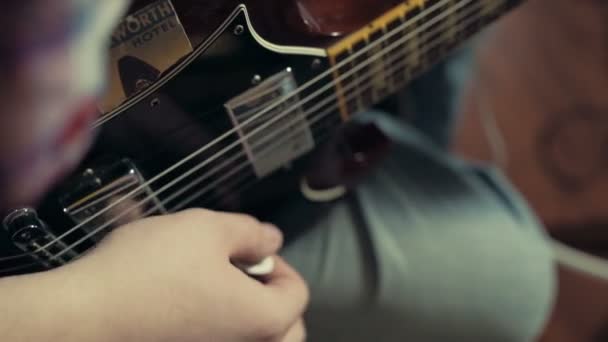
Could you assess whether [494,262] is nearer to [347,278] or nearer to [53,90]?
[347,278]

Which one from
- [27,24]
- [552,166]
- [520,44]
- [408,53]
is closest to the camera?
[27,24]

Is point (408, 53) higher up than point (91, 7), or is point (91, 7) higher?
point (91, 7)

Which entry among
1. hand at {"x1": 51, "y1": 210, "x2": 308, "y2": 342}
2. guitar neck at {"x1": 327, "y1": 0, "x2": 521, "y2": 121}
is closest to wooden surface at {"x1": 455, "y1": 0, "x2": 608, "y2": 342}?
guitar neck at {"x1": 327, "y1": 0, "x2": 521, "y2": 121}

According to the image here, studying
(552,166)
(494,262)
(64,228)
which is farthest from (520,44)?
(64,228)

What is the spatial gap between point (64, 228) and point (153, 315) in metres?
0.10

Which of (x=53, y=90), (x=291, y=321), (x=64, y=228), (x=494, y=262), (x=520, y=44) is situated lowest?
(x=520, y=44)

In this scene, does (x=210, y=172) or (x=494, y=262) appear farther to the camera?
(x=494, y=262)

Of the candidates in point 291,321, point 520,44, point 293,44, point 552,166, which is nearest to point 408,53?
point 293,44

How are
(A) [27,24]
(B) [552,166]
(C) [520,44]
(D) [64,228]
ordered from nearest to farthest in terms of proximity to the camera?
(A) [27,24]
(D) [64,228]
(B) [552,166]
(C) [520,44]

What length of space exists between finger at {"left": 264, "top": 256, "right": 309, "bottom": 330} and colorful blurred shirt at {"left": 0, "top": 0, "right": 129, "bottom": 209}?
0.17 metres

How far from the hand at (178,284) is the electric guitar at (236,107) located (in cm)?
6

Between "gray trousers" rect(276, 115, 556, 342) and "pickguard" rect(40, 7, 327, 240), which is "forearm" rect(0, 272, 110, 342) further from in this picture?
"gray trousers" rect(276, 115, 556, 342)

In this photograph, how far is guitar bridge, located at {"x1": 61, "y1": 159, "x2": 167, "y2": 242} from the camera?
1.29ft

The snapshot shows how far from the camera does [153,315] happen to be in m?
0.35
